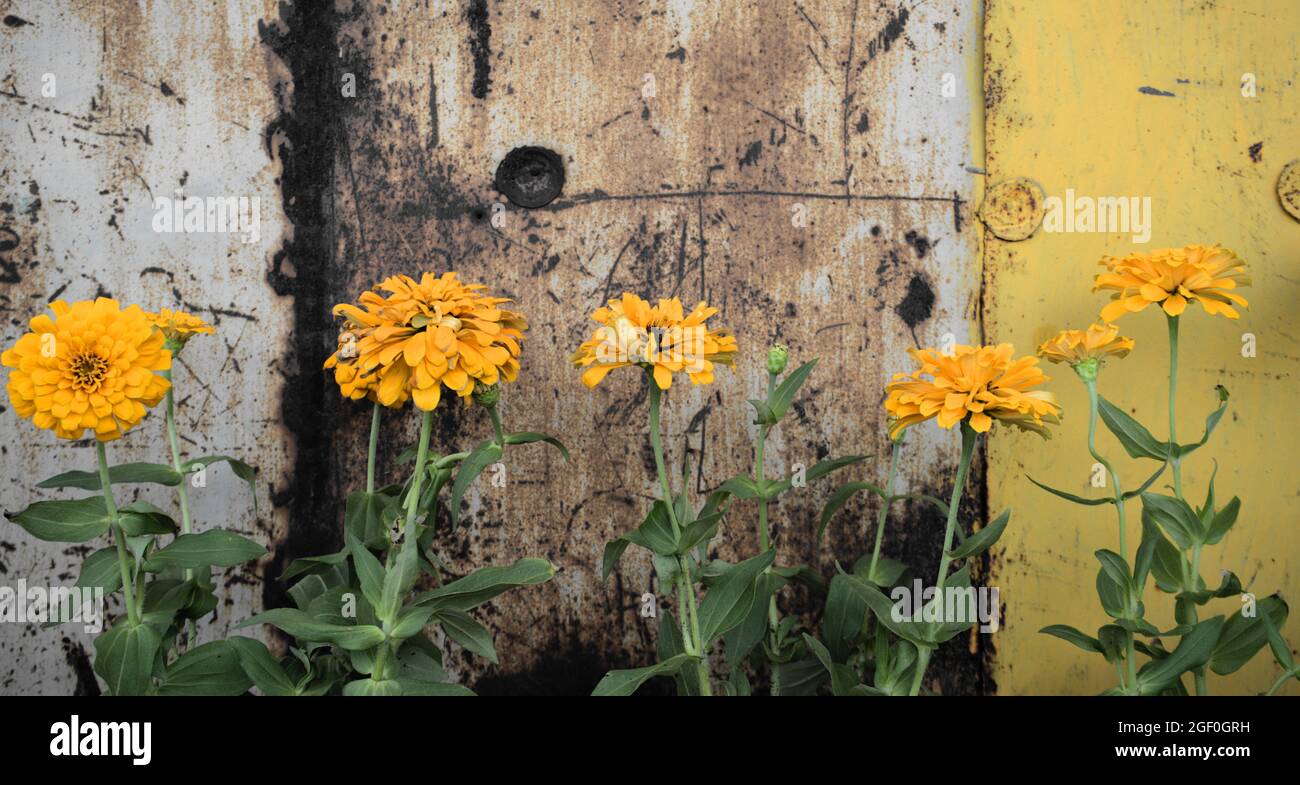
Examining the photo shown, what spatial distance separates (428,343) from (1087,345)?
0.84 metres

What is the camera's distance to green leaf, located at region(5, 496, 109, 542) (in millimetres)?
1004

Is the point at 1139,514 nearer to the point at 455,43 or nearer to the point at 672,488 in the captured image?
the point at 672,488

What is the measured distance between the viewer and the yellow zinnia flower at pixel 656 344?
3.28ft

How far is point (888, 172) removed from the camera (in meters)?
1.40

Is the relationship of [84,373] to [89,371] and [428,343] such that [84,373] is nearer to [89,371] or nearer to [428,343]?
[89,371]

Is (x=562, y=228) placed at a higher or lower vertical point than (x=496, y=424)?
higher

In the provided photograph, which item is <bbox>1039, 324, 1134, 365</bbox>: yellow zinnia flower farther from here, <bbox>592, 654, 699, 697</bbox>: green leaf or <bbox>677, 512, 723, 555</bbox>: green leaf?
<bbox>592, 654, 699, 697</bbox>: green leaf

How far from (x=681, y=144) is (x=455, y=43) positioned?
0.41 meters

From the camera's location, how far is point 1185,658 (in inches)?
40.9

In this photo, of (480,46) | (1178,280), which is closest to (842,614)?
(1178,280)

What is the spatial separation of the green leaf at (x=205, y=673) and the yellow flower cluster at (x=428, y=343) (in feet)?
1.21

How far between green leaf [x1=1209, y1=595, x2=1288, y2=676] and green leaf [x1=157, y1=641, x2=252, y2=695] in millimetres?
1221

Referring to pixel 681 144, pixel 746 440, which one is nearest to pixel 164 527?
pixel 746 440

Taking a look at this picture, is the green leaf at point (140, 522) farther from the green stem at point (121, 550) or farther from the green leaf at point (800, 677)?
the green leaf at point (800, 677)
